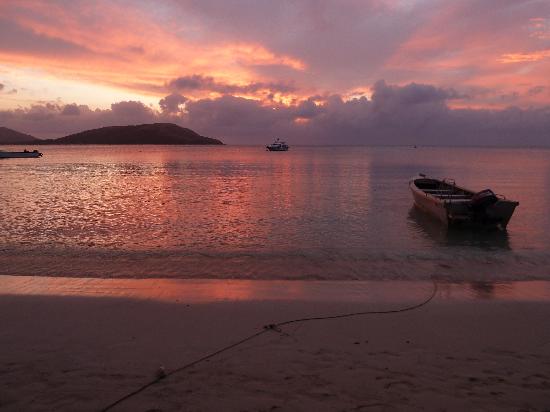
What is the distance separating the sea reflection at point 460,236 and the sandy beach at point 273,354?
658 centimetres

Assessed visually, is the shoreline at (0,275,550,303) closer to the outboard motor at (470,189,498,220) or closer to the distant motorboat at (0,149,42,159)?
the outboard motor at (470,189,498,220)

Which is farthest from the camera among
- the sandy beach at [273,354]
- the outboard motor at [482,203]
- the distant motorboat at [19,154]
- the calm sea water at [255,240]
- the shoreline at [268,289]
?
the distant motorboat at [19,154]

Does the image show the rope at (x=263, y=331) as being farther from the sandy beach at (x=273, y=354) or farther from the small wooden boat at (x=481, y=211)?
the small wooden boat at (x=481, y=211)

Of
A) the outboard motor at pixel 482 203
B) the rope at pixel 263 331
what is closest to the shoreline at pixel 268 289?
the rope at pixel 263 331

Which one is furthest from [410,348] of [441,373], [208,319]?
[208,319]

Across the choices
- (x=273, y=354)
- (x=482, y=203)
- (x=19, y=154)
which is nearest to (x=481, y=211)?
(x=482, y=203)

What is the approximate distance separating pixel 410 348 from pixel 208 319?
3178 millimetres

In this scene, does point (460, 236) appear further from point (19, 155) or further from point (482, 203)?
point (19, 155)

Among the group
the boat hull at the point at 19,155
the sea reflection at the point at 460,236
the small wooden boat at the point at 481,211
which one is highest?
the boat hull at the point at 19,155

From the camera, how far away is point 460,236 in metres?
15.3

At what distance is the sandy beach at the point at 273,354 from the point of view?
173 inches

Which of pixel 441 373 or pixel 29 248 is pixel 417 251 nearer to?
pixel 441 373

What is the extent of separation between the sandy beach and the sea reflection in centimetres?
658

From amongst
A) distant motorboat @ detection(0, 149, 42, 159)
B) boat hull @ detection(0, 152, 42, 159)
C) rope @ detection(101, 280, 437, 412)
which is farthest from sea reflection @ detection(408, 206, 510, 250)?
boat hull @ detection(0, 152, 42, 159)
